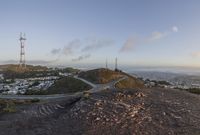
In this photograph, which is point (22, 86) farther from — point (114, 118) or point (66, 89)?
point (114, 118)

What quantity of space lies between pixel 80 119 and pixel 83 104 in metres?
4.54

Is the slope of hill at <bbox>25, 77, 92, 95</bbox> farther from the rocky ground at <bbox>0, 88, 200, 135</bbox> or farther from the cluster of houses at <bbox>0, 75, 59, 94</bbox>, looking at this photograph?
the rocky ground at <bbox>0, 88, 200, 135</bbox>

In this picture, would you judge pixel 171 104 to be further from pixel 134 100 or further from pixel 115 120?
pixel 115 120

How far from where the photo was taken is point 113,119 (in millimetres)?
19109

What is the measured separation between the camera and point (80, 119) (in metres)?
19.4

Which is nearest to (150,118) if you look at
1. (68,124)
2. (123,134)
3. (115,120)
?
(115,120)

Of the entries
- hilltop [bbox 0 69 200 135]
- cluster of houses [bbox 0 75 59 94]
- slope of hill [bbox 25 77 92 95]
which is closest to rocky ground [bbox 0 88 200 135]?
hilltop [bbox 0 69 200 135]

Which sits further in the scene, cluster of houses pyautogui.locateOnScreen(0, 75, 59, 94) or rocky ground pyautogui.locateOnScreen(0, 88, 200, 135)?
cluster of houses pyautogui.locateOnScreen(0, 75, 59, 94)

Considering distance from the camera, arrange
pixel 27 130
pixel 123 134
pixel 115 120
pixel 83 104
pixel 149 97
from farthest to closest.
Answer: pixel 149 97, pixel 83 104, pixel 115 120, pixel 27 130, pixel 123 134

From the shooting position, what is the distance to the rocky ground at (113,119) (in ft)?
55.8

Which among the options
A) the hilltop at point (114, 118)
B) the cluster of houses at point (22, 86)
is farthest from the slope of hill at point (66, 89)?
the hilltop at point (114, 118)

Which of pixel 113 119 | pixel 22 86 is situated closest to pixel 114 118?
pixel 113 119

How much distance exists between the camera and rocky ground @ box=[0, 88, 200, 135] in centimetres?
1702

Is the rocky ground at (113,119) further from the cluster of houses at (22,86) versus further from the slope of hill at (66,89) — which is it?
the cluster of houses at (22,86)
